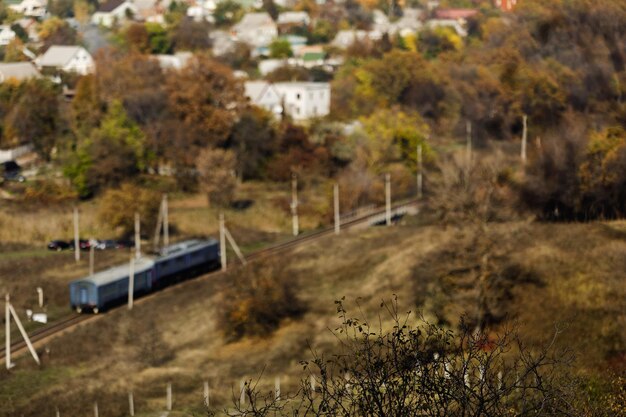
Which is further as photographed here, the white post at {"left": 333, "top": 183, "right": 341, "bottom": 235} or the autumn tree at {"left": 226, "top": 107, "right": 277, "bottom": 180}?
the autumn tree at {"left": 226, "top": 107, "right": 277, "bottom": 180}

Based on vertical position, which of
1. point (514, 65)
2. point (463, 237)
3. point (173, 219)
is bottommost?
point (173, 219)

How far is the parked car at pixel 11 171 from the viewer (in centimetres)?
5806

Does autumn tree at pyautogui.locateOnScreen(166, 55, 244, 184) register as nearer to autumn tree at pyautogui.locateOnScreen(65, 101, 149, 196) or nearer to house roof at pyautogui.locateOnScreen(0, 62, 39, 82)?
autumn tree at pyautogui.locateOnScreen(65, 101, 149, 196)

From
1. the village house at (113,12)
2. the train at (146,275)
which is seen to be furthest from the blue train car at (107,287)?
the village house at (113,12)

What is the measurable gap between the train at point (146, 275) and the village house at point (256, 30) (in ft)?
247

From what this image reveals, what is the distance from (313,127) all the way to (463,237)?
32346mm

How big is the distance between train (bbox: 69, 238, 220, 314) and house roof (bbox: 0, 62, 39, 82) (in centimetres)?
3557

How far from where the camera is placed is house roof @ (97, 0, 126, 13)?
403ft

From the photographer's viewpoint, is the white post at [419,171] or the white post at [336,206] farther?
the white post at [419,171]

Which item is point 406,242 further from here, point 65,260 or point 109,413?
point 109,413

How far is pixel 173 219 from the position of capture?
5116cm

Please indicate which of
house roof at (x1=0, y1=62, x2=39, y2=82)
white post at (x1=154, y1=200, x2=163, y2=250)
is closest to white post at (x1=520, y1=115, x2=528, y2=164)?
white post at (x1=154, y1=200, x2=163, y2=250)

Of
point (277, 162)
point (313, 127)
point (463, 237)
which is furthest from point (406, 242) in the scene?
point (313, 127)

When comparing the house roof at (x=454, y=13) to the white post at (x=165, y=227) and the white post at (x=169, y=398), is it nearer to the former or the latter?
the white post at (x=165, y=227)
